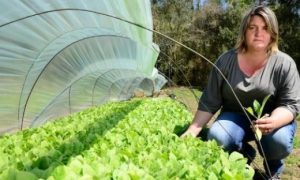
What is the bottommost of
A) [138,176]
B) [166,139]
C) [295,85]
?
[166,139]

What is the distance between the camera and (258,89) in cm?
306

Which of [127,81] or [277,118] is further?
[127,81]

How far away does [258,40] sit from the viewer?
2.99m

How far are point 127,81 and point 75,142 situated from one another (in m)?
12.4

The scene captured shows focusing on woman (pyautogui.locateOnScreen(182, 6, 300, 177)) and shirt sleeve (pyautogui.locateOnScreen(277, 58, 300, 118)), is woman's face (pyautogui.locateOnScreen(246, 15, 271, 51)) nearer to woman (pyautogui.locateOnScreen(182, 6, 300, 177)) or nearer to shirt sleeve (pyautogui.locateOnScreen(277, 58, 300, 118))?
woman (pyautogui.locateOnScreen(182, 6, 300, 177))

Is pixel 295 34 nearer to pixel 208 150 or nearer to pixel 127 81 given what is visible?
pixel 127 81

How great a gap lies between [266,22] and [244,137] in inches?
34.5

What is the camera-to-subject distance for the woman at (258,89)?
2.96 metres

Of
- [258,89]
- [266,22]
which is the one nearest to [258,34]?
[266,22]

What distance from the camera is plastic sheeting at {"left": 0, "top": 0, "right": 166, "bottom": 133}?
443 centimetres

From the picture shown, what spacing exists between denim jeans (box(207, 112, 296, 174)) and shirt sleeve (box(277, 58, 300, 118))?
16 cm

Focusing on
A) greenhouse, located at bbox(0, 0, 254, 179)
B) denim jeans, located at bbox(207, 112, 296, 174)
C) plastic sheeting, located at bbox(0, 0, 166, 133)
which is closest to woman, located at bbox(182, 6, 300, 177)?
denim jeans, located at bbox(207, 112, 296, 174)

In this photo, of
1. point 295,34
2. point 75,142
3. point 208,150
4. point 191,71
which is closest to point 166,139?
point 208,150

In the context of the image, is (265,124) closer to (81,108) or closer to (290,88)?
(290,88)
